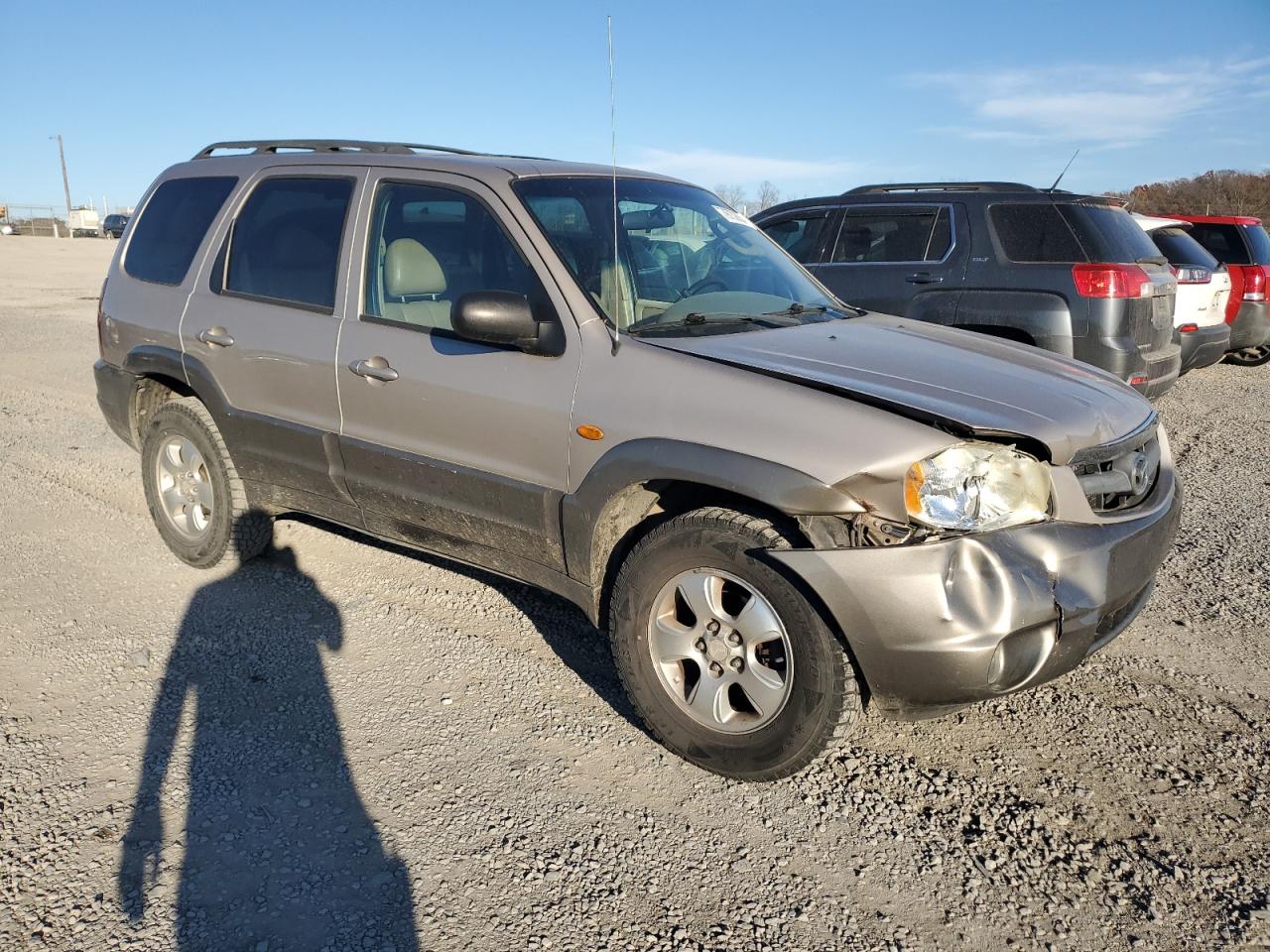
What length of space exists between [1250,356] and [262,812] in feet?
40.5

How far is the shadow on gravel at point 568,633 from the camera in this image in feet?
12.3

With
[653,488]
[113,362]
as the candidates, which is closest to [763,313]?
[653,488]

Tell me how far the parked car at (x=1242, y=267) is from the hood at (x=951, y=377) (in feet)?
27.2

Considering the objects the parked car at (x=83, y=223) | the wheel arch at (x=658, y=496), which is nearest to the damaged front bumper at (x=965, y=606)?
the wheel arch at (x=658, y=496)

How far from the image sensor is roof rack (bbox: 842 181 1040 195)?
24.2 ft

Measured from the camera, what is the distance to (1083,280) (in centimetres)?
675

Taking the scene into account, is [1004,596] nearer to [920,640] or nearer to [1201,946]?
[920,640]

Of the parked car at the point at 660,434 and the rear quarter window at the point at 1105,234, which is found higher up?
the rear quarter window at the point at 1105,234

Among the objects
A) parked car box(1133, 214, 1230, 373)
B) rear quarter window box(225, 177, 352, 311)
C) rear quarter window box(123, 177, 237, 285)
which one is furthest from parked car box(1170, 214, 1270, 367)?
rear quarter window box(123, 177, 237, 285)

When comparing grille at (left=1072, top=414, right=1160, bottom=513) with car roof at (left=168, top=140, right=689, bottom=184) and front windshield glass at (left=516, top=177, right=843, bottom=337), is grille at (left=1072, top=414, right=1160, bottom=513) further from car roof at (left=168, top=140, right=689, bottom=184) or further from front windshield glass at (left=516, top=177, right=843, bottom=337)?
car roof at (left=168, top=140, right=689, bottom=184)

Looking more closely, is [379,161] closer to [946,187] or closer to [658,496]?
[658,496]

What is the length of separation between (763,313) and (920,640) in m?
1.61

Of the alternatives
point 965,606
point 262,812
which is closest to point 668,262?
point 965,606

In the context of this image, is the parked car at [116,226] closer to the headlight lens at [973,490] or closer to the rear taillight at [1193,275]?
the headlight lens at [973,490]
